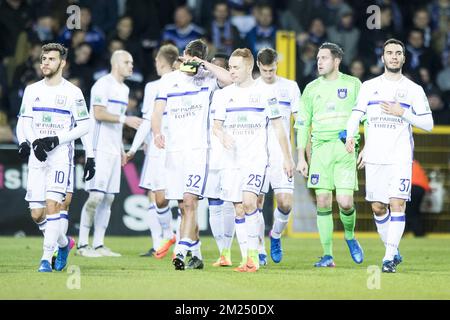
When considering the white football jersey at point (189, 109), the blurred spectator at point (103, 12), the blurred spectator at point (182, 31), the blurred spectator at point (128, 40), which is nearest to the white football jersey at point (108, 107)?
the white football jersey at point (189, 109)

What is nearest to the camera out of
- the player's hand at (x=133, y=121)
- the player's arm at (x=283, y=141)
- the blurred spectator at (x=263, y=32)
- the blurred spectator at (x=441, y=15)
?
the player's arm at (x=283, y=141)

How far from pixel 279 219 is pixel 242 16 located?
7.95 metres

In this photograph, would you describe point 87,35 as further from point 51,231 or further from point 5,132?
point 51,231

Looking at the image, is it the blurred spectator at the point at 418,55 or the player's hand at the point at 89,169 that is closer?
the player's hand at the point at 89,169

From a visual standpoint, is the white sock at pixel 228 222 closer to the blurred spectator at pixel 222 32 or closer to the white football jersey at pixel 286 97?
the white football jersey at pixel 286 97

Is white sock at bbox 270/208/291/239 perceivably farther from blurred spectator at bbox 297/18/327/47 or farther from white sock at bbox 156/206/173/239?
blurred spectator at bbox 297/18/327/47

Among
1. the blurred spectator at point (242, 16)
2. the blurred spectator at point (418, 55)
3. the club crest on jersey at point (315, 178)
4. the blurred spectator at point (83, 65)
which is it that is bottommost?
the club crest on jersey at point (315, 178)

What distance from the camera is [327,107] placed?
1353 centimetres

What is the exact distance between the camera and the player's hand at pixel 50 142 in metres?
12.0

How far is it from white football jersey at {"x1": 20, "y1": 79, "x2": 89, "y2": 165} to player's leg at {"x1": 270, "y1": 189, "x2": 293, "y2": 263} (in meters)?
2.81

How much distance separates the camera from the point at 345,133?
43.8 feet

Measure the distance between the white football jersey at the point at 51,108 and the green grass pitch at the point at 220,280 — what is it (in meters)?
1.43

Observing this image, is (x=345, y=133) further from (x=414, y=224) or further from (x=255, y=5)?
(x=255, y=5)
